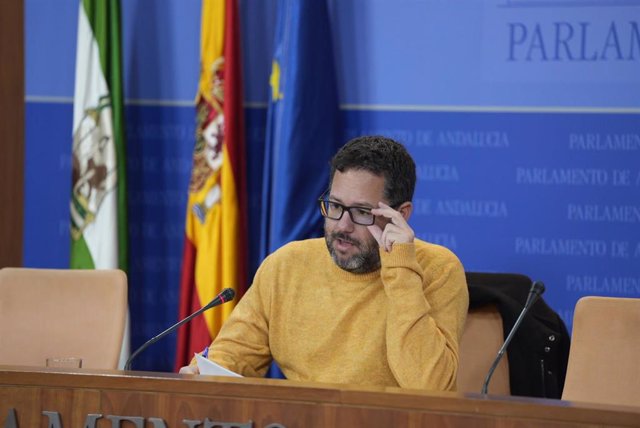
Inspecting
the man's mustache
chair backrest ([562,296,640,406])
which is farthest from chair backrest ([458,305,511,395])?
the man's mustache

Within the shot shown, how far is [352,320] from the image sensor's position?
9.46 feet

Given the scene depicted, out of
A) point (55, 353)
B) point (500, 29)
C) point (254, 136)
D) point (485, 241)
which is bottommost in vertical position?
point (55, 353)

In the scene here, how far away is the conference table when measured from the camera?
192 cm

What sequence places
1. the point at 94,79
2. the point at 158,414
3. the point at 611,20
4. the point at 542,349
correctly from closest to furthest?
the point at 158,414
the point at 542,349
the point at 611,20
the point at 94,79

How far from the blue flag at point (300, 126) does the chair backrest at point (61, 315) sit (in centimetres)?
122

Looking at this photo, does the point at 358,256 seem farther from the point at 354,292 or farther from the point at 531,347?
the point at 531,347

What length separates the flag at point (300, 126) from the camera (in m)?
4.53

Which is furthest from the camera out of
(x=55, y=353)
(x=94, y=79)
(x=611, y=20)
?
(x=94, y=79)

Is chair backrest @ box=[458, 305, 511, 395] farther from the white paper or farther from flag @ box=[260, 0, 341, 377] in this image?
flag @ box=[260, 0, 341, 377]

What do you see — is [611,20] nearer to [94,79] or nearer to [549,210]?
[549,210]

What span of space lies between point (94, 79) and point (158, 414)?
3004mm

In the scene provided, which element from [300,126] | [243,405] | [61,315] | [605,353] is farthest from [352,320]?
[300,126]

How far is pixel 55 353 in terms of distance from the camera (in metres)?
3.41

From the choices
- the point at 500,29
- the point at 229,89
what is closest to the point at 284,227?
the point at 229,89
